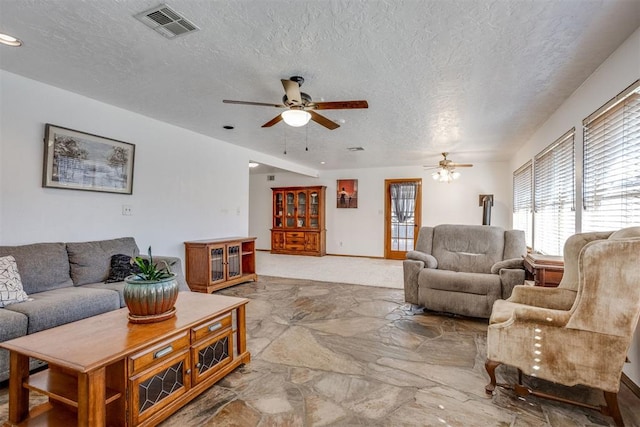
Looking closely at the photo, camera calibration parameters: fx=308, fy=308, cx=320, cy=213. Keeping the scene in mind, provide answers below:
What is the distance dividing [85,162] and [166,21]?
2.17m

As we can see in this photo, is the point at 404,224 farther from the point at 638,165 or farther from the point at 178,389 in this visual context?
the point at 178,389

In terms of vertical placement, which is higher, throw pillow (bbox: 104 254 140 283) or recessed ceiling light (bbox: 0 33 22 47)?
recessed ceiling light (bbox: 0 33 22 47)

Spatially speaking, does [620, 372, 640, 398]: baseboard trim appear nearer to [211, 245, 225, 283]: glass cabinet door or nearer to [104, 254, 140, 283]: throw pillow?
[104, 254, 140, 283]: throw pillow

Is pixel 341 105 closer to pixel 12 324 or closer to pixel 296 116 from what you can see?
pixel 296 116

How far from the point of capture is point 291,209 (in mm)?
8945

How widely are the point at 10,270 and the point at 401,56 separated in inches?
139

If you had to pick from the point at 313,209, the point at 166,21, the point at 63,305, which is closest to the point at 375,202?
the point at 313,209

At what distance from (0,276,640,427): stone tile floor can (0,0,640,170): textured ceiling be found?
2425 millimetres

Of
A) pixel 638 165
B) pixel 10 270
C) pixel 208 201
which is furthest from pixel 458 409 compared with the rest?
pixel 208 201

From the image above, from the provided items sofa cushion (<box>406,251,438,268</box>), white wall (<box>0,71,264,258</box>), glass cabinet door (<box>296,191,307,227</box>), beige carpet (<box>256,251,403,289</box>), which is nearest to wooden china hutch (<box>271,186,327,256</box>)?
glass cabinet door (<box>296,191,307,227</box>)

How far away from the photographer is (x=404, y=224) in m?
7.96

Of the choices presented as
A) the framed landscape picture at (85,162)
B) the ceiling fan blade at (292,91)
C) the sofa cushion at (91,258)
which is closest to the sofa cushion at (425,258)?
the ceiling fan blade at (292,91)

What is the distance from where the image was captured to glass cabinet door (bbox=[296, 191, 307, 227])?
8.80m

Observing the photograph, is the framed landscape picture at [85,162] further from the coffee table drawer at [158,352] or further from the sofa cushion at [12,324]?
the coffee table drawer at [158,352]
